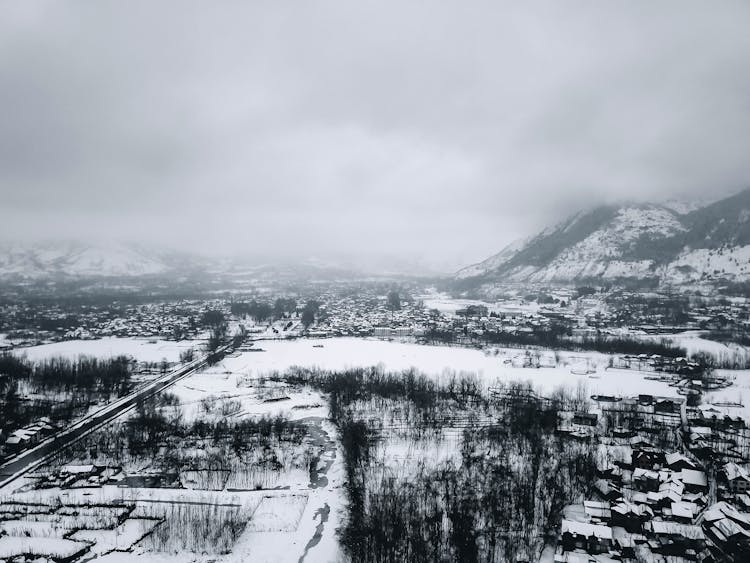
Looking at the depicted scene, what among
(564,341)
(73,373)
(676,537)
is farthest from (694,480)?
(73,373)

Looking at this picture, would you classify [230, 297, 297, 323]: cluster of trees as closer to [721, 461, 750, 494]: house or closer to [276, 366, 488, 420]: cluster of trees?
[276, 366, 488, 420]: cluster of trees

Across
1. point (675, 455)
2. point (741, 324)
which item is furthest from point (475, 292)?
point (675, 455)

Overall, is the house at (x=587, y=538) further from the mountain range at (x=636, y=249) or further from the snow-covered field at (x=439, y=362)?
the mountain range at (x=636, y=249)

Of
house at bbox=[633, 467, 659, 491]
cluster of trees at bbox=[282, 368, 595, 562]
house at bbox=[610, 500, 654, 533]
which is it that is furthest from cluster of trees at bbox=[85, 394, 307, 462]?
house at bbox=[633, 467, 659, 491]

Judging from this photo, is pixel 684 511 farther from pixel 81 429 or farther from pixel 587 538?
pixel 81 429

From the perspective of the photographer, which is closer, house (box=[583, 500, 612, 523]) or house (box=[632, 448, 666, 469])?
house (box=[583, 500, 612, 523])

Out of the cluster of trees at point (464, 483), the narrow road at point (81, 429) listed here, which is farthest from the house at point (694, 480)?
the narrow road at point (81, 429)
